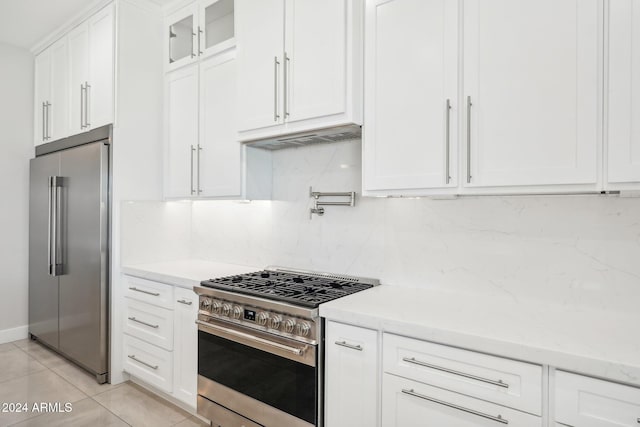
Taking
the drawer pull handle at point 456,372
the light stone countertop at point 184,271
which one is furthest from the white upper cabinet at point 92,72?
the drawer pull handle at point 456,372

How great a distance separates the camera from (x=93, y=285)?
3.01m

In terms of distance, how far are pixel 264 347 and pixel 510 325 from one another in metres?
1.17

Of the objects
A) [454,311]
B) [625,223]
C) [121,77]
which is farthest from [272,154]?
[625,223]

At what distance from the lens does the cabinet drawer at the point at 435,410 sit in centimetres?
135

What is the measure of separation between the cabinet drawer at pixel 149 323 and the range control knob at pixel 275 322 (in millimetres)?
976

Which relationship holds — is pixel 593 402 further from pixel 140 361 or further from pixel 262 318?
pixel 140 361

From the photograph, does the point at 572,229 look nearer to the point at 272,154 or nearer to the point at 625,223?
the point at 625,223

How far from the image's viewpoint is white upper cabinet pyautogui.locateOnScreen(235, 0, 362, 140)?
2.00 m

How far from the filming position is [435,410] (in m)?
1.49

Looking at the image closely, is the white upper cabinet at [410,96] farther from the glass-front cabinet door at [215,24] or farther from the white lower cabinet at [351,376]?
the glass-front cabinet door at [215,24]

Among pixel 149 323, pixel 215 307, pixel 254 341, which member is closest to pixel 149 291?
pixel 149 323

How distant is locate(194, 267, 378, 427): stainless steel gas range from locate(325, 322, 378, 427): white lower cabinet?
6cm

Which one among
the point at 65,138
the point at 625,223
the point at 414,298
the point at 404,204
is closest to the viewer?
the point at 625,223

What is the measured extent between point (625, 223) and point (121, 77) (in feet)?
10.8
